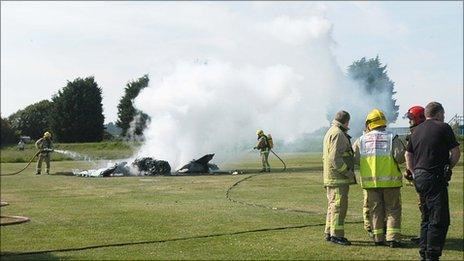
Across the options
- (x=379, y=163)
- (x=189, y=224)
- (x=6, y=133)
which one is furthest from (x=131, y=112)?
(x=379, y=163)

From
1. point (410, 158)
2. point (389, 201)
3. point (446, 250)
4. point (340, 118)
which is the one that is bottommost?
point (446, 250)

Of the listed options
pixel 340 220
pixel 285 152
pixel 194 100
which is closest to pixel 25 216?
pixel 340 220

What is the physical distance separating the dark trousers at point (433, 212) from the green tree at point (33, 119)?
489 inches

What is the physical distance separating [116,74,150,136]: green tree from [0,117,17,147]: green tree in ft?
22.4

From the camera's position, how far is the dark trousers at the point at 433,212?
24.3 ft

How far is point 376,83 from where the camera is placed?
82.8 feet

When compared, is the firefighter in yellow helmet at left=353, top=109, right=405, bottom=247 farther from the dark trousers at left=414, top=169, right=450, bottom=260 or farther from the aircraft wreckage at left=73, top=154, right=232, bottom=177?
the aircraft wreckage at left=73, top=154, right=232, bottom=177

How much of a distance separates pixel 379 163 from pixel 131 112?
2077 centimetres

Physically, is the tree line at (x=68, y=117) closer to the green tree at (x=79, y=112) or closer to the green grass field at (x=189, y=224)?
the green tree at (x=79, y=112)

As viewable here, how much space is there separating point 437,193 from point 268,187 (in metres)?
11.6

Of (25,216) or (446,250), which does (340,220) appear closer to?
(446,250)

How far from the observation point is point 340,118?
9383 millimetres

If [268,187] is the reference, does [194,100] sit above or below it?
above

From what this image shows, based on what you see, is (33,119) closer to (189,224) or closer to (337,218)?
(189,224)
